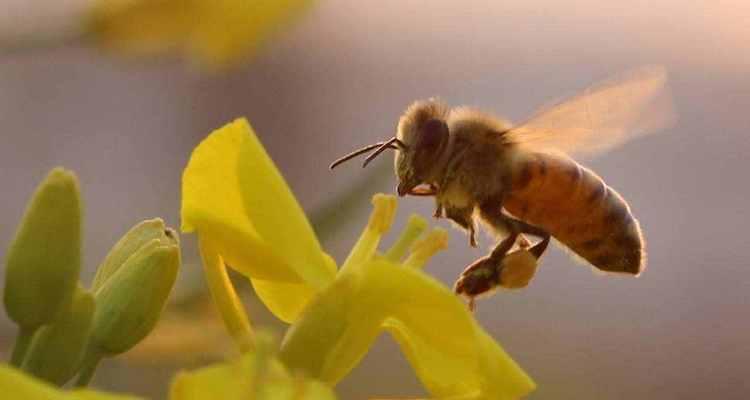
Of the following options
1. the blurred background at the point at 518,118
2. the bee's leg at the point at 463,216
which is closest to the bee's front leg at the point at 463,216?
the bee's leg at the point at 463,216

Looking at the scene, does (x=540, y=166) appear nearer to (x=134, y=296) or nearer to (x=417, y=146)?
(x=417, y=146)

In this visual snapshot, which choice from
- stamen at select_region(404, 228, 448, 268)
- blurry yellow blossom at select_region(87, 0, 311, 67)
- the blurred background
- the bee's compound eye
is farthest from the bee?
the blurred background

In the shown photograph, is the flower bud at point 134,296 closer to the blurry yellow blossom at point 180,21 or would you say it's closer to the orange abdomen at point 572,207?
the orange abdomen at point 572,207

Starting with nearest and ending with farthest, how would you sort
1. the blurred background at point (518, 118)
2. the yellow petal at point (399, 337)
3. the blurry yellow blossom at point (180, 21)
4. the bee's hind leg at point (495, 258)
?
the yellow petal at point (399, 337) < the bee's hind leg at point (495, 258) < the blurry yellow blossom at point (180, 21) < the blurred background at point (518, 118)

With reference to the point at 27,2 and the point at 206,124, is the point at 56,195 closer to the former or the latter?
the point at 27,2

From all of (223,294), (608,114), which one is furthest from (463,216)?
(223,294)

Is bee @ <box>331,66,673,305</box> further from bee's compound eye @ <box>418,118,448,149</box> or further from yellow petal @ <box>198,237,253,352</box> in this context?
yellow petal @ <box>198,237,253,352</box>
